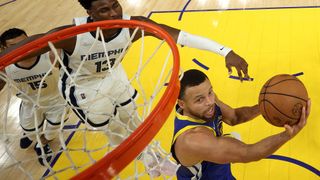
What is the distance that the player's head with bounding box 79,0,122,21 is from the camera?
7.91 ft

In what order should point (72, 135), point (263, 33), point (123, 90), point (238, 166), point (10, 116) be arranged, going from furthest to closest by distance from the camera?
point (263, 33) < point (10, 116) < point (72, 135) < point (238, 166) < point (123, 90)

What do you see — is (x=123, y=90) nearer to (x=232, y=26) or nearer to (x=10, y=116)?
(x=10, y=116)

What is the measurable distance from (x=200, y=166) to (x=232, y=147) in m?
0.37

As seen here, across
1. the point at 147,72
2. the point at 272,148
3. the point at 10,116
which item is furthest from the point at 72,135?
the point at 272,148

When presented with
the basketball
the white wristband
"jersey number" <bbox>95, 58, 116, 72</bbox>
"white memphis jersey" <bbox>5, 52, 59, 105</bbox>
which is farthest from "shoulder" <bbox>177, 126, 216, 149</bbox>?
"white memphis jersey" <bbox>5, 52, 59, 105</bbox>

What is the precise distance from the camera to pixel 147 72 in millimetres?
4418

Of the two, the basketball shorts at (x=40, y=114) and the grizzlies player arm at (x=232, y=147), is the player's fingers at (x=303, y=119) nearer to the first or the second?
the grizzlies player arm at (x=232, y=147)

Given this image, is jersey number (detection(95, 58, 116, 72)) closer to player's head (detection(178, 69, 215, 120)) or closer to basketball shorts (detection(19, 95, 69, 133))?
basketball shorts (detection(19, 95, 69, 133))

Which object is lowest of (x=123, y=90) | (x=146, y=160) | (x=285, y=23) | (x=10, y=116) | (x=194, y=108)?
(x=10, y=116)

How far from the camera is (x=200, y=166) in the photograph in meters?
2.23

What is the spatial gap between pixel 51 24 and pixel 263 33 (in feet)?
11.0

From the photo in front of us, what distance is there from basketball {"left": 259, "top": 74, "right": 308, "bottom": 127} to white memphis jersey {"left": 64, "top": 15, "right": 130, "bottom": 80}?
105cm

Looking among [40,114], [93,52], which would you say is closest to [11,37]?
[40,114]

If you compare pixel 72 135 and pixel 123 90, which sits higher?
pixel 123 90
